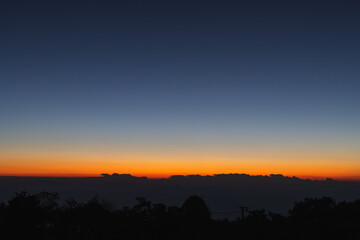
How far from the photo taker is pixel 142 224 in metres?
39.8

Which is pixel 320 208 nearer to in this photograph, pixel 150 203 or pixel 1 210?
pixel 150 203

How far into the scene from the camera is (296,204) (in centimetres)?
5734

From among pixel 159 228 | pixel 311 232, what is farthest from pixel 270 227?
pixel 159 228

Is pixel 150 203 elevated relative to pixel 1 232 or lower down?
elevated

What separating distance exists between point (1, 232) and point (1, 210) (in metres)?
4.75

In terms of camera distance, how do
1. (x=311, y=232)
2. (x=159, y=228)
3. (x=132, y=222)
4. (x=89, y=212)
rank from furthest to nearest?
1. (x=89, y=212)
2. (x=132, y=222)
3. (x=159, y=228)
4. (x=311, y=232)

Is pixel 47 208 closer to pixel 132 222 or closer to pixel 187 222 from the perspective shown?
pixel 132 222

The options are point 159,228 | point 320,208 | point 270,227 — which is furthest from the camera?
point 320,208

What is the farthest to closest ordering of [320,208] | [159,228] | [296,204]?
[296,204]
[320,208]
[159,228]

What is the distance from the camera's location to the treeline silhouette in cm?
3359

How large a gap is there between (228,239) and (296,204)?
2910 centimetres

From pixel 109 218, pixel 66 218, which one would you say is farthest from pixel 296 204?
pixel 66 218

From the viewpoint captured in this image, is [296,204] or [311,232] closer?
[311,232]

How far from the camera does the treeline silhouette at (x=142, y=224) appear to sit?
110 feet
